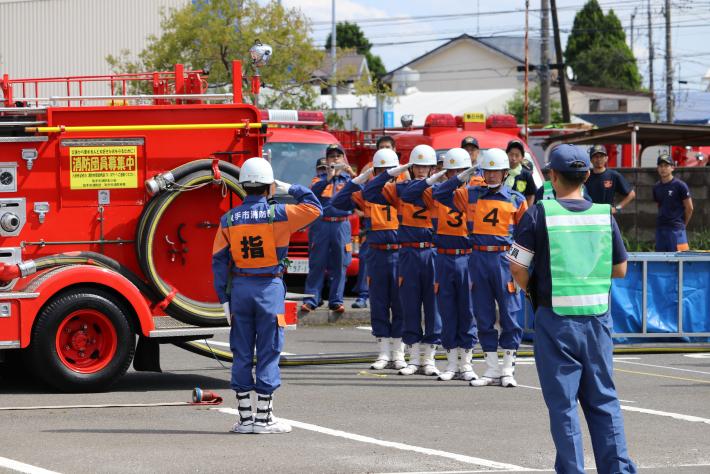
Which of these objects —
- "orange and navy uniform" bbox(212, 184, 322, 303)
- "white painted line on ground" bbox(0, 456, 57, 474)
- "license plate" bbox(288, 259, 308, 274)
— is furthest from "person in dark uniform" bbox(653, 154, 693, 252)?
"white painted line on ground" bbox(0, 456, 57, 474)

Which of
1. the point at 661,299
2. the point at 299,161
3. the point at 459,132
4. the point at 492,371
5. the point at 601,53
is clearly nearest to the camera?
the point at 492,371

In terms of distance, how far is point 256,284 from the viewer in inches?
396

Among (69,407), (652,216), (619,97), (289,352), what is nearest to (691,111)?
(619,97)

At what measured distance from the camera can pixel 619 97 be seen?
3199 inches

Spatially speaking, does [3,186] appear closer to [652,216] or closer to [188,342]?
[188,342]

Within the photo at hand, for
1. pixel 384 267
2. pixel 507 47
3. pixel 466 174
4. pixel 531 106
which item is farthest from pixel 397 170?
pixel 507 47

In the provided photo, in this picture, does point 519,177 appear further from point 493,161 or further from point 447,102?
point 447,102

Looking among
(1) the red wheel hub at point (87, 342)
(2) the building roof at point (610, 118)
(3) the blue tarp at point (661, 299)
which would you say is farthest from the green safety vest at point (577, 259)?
(2) the building roof at point (610, 118)

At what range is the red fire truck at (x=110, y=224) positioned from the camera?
1163 centimetres

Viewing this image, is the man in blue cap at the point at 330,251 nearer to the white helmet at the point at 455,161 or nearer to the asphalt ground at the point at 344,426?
the asphalt ground at the point at 344,426

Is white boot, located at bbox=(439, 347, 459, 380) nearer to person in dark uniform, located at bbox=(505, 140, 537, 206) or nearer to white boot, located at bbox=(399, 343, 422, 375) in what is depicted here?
white boot, located at bbox=(399, 343, 422, 375)

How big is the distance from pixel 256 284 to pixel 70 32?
3804 centimetres

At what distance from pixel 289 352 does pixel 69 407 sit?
4.28 meters

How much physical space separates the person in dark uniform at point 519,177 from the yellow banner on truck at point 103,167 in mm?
5129
